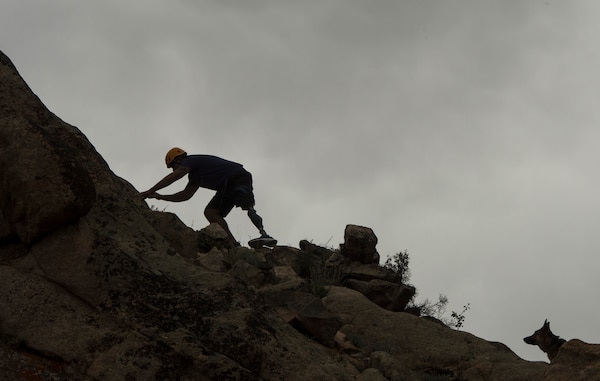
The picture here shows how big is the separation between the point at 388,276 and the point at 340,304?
2256mm

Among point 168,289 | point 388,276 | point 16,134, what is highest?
point 388,276

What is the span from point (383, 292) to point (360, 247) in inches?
47.6

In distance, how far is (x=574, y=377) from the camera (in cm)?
735

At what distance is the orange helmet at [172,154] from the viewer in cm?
1247

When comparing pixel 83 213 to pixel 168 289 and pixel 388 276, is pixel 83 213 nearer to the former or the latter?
pixel 168 289

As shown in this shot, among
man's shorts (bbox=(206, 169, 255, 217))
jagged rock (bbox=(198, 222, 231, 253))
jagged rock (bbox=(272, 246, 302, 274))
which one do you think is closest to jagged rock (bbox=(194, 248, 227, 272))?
jagged rock (bbox=(198, 222, 231, 253))

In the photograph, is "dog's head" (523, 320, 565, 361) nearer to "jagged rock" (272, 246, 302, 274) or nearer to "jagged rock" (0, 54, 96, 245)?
"jagged rock" (272, 246, 302, 274)

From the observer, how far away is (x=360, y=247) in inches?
508

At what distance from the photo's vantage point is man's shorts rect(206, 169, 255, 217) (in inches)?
521

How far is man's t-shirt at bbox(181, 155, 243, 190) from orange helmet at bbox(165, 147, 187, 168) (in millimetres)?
141

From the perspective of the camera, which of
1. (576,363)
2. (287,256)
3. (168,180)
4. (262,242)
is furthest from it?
(262,242)

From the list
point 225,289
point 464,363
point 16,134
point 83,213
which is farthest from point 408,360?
point 16,134

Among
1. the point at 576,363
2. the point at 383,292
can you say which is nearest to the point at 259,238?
the point at 383,292

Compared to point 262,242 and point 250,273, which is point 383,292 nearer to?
point 262,242
